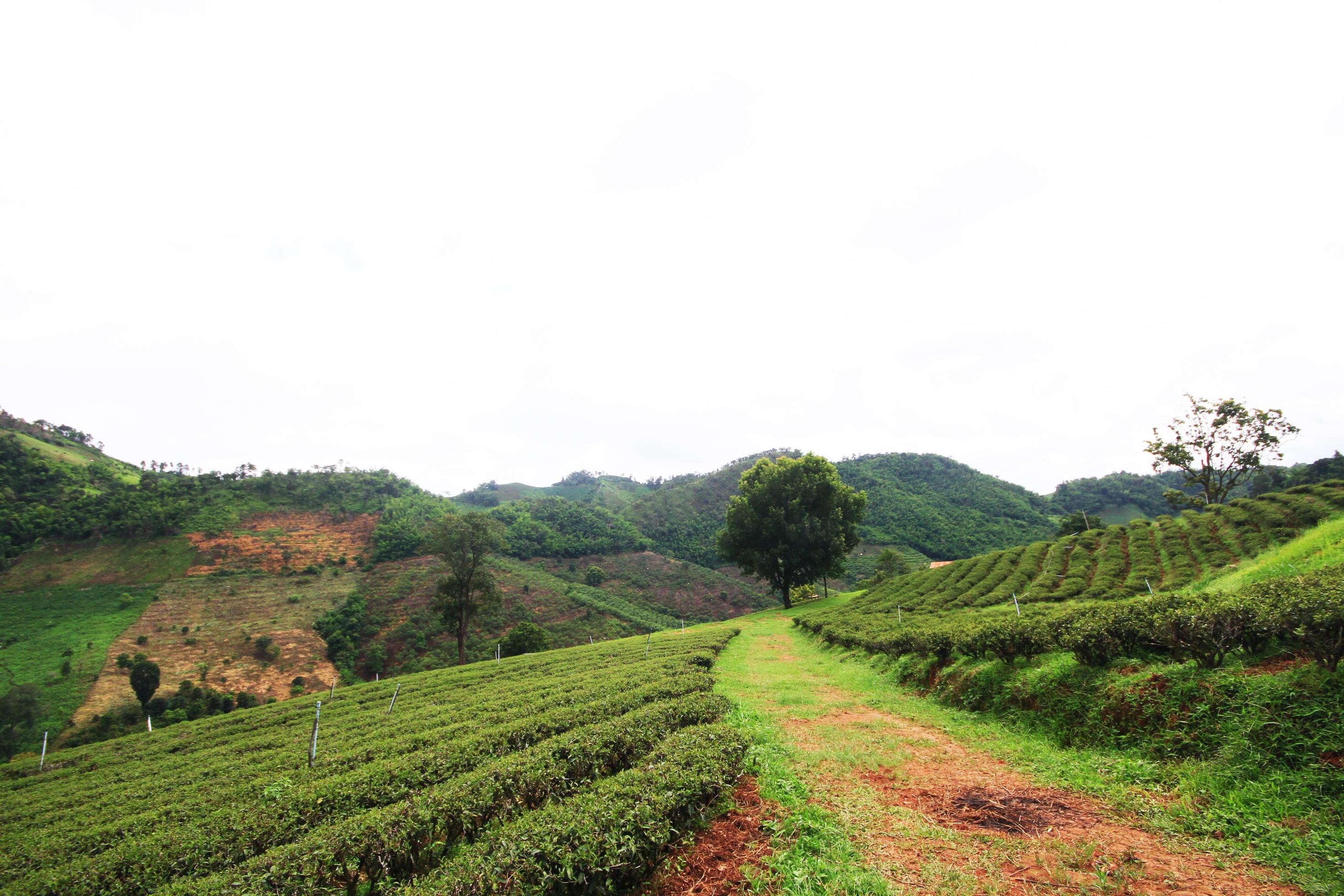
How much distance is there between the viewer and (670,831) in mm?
4676

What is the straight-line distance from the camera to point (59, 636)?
3809cm

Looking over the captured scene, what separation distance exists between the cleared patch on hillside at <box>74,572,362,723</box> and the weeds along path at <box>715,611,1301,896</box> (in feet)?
154

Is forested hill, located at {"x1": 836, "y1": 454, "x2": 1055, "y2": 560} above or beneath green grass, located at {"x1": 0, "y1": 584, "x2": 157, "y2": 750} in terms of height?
above

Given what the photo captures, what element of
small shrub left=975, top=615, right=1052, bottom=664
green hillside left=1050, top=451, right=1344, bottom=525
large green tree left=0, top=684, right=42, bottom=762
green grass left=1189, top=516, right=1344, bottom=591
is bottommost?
large green tree left=0, top=684, right=42, bottom=762

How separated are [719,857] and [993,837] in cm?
284

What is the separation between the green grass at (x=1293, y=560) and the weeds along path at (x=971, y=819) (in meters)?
8.49

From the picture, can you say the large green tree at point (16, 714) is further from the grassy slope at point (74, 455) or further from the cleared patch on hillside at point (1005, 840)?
the cleared patch on hillside at point (1005, 840)

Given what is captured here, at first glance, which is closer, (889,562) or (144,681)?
(144,681)

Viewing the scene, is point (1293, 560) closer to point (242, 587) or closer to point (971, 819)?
point (971, 819)

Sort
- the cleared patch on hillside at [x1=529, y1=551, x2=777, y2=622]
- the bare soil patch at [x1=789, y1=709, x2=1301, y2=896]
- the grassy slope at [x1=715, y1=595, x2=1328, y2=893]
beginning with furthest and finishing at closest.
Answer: the cleared patch on hillside at [x1=529, y1=551, x2=777, y2=622] → the grassy slope at [x1=715, y1=595, x2=1328, y2=893] → the bare soil patch at [x1=789, y1=709, x2=1301, y2=896]

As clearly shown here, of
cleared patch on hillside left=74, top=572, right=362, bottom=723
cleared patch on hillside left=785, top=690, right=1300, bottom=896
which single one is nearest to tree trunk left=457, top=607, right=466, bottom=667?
cleared patch on hillside left=74, top=572, right=362, bottom=723

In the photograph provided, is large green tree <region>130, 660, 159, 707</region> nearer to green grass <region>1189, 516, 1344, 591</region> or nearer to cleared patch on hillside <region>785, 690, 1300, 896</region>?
cleared patch on hillside <region>785, 690, 1300, 896</region>

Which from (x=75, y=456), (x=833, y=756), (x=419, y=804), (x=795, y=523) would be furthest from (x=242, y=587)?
(x=833, y=756)

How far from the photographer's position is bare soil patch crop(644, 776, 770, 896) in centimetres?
422
